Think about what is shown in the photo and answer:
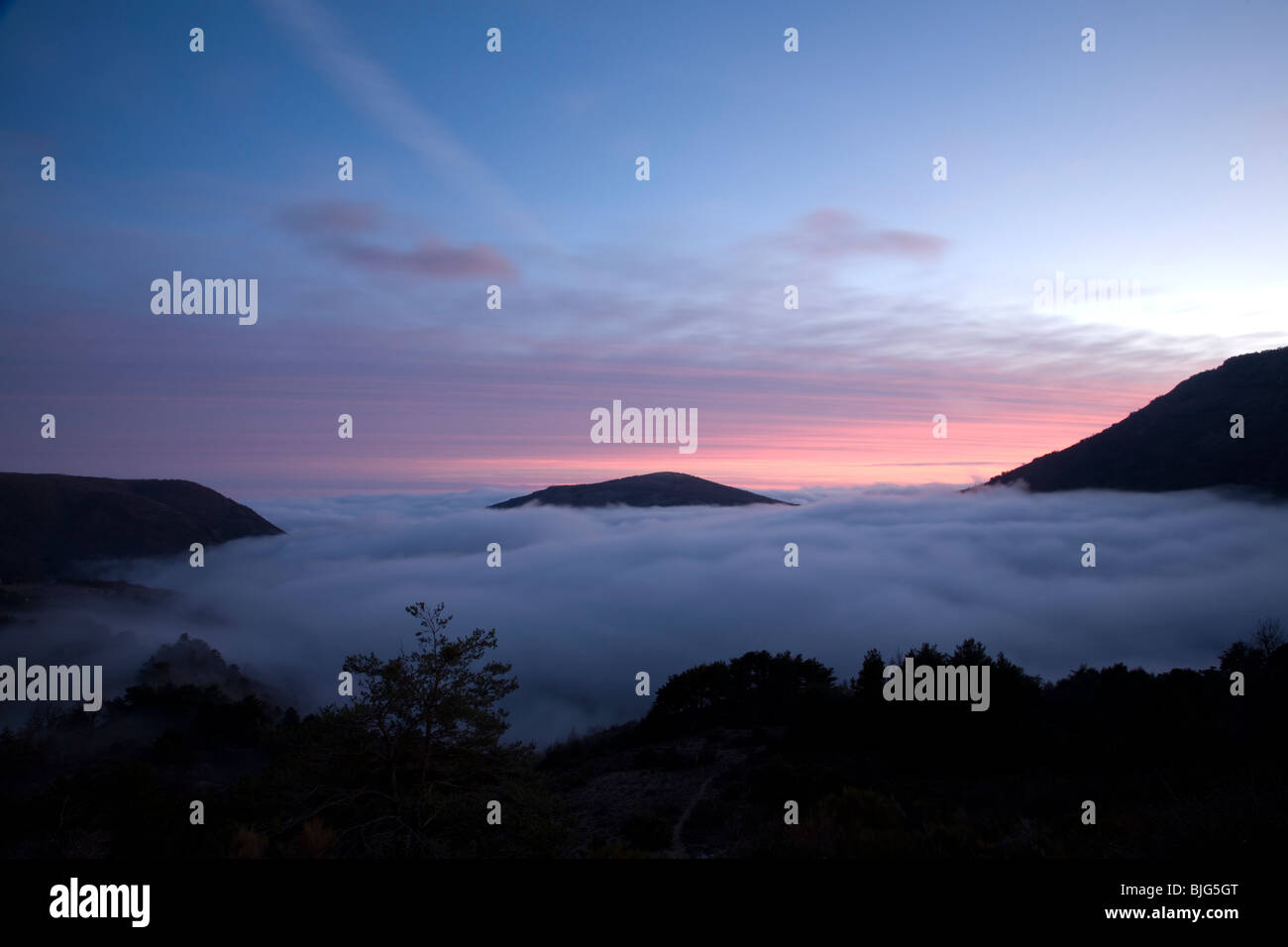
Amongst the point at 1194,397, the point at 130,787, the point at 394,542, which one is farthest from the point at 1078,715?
the point at 394,542

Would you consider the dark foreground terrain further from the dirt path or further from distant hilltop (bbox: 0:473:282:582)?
distant hilltop (bbox: 0:473:282:582)

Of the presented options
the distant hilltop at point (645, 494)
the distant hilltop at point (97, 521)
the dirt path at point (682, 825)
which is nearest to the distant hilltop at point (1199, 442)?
the distant hilltop at point (645, 494)

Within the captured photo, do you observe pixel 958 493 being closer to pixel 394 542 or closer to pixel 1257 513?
pixel 1257 513

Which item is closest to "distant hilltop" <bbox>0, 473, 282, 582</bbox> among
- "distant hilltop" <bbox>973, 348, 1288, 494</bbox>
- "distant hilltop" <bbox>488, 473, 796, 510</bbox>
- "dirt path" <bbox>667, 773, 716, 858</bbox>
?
"dirt path" <bbox>667, 773, 716, 858</bbox>

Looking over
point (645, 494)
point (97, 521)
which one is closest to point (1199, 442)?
point (645, 494)

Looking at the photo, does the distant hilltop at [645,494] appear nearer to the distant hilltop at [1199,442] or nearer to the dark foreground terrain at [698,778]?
the distant hilltop at [1199,442]
